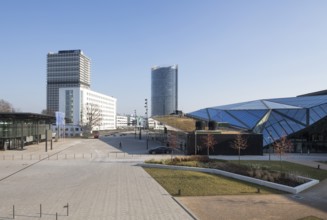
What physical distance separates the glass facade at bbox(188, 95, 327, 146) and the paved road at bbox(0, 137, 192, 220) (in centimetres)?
3069

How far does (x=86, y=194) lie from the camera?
23922 mm

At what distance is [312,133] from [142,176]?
40882 mm

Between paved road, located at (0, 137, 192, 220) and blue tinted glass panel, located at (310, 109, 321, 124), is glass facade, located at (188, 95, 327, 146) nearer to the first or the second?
blue tinted glass panel, located at (310, 109, 321, 124)

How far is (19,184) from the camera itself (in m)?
28.1

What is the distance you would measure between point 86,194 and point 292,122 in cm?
4723

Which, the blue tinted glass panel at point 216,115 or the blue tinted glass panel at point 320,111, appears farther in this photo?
the blue tinted glass panel at point 216,115

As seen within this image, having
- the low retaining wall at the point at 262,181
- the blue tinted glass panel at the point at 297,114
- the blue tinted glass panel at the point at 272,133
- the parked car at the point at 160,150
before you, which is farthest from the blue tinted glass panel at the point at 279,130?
the low retaining wall at the point at 262,181

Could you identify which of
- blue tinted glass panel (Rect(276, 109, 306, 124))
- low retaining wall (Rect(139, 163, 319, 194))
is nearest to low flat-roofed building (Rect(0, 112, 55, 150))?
low retaining wall (Rect(139, 163, 319, 194))

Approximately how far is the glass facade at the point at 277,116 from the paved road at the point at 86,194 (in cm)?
3069

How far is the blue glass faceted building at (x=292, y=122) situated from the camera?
60031 millimetres

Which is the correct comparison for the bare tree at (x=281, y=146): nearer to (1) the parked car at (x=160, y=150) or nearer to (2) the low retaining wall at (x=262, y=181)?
(2) the low retaining wall at (x=262, y=181)

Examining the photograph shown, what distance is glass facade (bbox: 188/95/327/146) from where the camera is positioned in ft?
197

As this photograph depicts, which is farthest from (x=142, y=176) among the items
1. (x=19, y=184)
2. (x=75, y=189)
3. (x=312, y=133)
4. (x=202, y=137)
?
(x=312, y=133)

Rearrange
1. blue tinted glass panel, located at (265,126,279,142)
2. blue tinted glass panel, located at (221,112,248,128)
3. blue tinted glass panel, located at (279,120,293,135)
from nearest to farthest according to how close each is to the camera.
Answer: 1. blue tinted glass panel, located at (265,126,279,142)
2. blue tinted glass panel, located at (279,120,293,135)
3. blue tinted glass panel, located at (221,112,248,128)
